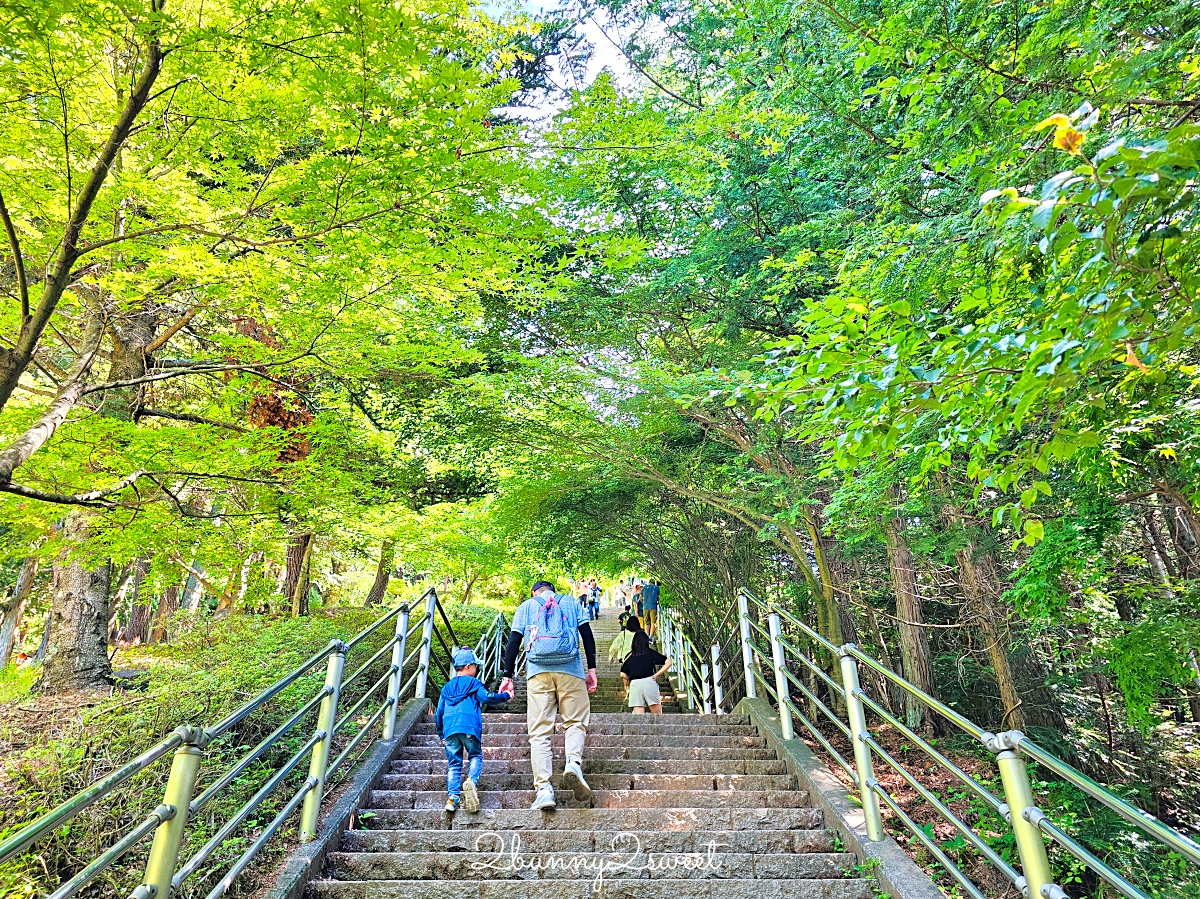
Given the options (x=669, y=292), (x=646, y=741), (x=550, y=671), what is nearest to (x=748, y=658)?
(x=646, y=741)

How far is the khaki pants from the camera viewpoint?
4223 millimetres

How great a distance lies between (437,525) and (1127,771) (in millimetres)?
9347

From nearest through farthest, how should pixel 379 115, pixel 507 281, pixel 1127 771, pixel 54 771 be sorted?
pixel 379 115 → pixel 54 771 → pixel 507 281 → pixel 1127 771

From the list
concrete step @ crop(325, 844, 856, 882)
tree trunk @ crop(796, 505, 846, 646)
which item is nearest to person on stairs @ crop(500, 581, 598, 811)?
concrete step @ crop(325, 844, 856, 882)

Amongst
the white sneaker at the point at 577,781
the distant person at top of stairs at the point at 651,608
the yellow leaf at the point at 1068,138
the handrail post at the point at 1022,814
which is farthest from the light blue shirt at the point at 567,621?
A: the distant person at top of stairs at the point at 651,608

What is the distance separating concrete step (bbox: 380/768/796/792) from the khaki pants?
10.2 inches

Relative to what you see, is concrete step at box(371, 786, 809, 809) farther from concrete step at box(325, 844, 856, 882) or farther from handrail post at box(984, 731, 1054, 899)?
handrail post at box(984, 731, 1054, 899)

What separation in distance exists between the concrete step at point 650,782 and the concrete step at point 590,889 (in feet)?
4.24

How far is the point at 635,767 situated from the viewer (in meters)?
4.65

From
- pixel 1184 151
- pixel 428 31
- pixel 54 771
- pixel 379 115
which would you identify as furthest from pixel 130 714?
pixel 1184 151

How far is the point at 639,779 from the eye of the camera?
14.4 feet

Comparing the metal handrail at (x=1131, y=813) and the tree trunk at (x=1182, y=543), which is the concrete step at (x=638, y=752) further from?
the tree trunk at (x=1182, y=543)

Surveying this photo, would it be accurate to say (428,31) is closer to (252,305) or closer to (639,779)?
(252,305)

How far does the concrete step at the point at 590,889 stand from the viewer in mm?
2949
